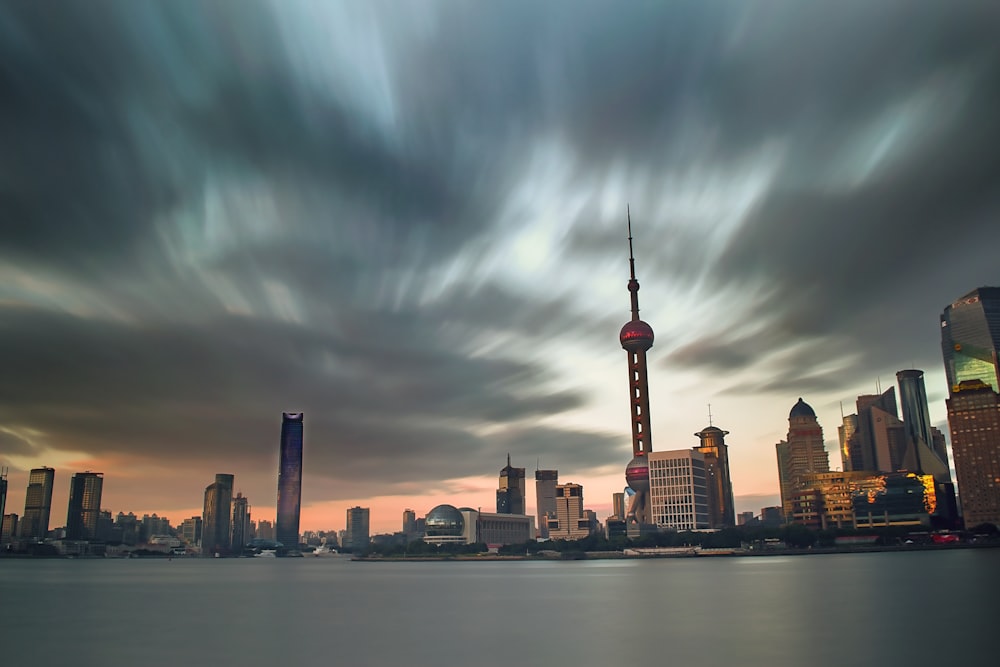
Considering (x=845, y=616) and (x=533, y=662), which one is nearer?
(x=533, y=662)

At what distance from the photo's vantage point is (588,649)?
58281 millimetres

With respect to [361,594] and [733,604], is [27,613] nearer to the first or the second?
[361,594]

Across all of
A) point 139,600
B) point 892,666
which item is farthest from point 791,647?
point 139,600

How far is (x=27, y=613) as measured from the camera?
318ft

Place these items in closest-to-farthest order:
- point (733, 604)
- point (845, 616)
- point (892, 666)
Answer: point (892, 666) < point (845, 616) < point (733, 604)

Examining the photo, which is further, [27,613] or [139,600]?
[139,600]

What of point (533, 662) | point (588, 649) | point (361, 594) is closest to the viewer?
point (533, 662)

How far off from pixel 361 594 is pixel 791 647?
3486 inches

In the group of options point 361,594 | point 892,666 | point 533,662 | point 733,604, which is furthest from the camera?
point 361,594

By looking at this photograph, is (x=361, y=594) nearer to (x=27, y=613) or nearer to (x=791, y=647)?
(x=27, y=613)

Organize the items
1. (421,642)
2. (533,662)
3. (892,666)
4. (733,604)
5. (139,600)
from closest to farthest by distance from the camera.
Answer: (892,666) < (533,662) < (421,642) < (733,604) < (139,600)

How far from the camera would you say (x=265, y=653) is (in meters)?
59.2

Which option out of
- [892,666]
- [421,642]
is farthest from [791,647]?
[421,642]

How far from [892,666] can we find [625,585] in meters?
87.9
